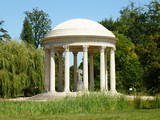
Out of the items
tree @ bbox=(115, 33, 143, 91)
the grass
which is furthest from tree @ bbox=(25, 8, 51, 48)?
the grass

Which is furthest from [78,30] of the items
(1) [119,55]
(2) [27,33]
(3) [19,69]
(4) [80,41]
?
(2) [27,33]

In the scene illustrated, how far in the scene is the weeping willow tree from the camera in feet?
235

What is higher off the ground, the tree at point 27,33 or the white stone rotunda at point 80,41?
the tree at point 27,33

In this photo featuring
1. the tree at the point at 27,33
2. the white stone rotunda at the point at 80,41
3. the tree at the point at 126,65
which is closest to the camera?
the white stone rotunda at the point at 80,41

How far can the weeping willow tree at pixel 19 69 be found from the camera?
71750 millimetres

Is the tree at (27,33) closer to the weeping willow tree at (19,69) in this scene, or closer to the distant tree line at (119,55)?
the distant tree line at (119,55)

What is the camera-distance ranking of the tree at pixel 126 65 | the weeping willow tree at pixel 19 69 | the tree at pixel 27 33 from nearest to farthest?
the weeping willow tree at pixel 19 69 < the tree at pixel 126 65 < the tree at pixel 27 33

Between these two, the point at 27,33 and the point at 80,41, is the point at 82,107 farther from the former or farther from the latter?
the point at 27,33

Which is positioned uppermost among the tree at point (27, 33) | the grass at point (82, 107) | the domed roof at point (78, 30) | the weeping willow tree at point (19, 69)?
the tree at point (27, 33)

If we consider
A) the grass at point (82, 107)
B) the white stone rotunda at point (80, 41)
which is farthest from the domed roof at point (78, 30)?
the grass at point (82, 107)

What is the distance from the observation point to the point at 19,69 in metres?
74.6

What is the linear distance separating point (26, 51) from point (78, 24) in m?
Answer: 12.8

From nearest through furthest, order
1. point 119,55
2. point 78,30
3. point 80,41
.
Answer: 1. point 80,41
2. point 78,30
3. point 119,55

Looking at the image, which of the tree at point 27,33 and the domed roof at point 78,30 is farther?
the tree at point 27,33
